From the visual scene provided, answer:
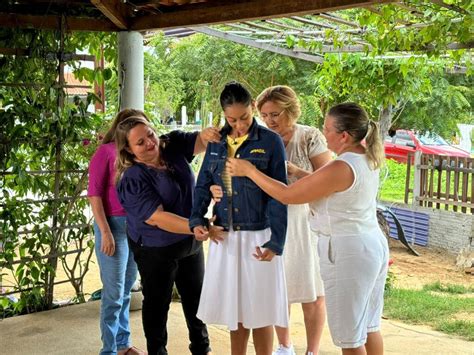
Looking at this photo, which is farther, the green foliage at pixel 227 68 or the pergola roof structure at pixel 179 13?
the green foliage at pixel 227 68

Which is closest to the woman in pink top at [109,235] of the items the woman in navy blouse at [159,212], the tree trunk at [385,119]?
the woman in navy blouse at [159,212]

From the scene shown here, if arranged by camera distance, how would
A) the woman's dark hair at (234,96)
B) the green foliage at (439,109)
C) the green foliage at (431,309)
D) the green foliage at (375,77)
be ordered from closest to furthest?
the woman's dark hair at (234,96) → the green foliage at (431,309) → the green foliage at (375,77) → the green foliage at (439,109)

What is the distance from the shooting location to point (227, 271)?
284 cm

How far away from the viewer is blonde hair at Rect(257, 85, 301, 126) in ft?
10.7

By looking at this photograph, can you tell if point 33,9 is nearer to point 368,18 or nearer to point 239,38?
point 368,18

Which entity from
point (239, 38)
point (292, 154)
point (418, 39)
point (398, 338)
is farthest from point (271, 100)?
point (239, 38)

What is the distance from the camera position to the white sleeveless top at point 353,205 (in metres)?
2.67

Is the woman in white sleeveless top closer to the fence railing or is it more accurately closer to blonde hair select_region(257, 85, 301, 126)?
blonde hair select_region(257, 85, 301, 126)

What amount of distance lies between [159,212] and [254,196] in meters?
0.46

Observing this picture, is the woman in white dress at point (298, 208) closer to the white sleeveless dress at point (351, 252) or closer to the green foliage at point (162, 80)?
the white sleeveless dress at point (351, 252)

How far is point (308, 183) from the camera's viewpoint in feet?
8.66

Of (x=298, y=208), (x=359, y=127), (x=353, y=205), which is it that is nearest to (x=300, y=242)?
(x=298, y=208)

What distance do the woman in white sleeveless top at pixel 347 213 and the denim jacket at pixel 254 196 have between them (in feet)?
0.28

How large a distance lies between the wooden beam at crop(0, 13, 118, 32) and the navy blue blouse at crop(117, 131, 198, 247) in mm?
1637
